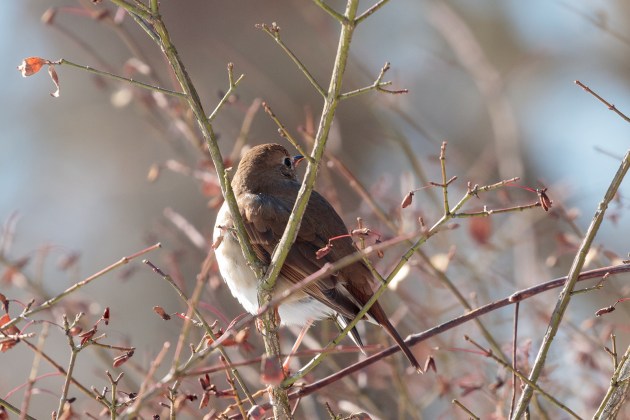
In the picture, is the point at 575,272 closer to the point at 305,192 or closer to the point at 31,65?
the point at 305,192

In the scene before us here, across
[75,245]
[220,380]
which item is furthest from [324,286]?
[75,245]

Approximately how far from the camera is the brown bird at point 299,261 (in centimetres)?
340

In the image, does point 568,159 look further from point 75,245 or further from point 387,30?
point 75,245

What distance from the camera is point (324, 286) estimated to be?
11.1 feet

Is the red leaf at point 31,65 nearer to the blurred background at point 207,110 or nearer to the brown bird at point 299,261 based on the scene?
the brown bird at point 299,261

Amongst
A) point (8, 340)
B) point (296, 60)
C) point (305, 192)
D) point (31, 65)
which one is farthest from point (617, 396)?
point (31, 65)

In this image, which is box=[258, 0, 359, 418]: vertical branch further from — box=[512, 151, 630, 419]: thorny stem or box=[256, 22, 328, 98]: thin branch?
box=[512, 151, 630, 419]: thorny stem

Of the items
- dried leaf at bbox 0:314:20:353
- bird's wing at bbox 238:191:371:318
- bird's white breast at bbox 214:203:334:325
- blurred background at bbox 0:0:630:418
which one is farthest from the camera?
blurred background at bbox 0:0:630:418

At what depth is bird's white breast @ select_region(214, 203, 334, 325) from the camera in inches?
140

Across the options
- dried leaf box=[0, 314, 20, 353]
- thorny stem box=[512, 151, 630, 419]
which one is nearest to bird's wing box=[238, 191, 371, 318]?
thorny stem box=[512, 151, 630, 419]

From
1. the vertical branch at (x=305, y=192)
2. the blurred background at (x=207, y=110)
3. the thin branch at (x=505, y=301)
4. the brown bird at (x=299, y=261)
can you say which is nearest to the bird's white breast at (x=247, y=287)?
the brown bird at (x=299, y=261)

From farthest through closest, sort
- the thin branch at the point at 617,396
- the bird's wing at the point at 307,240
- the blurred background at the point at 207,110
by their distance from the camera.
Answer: the blurred background at the point at 207,110, the bird's wing at the point at 307,240, the thin branch at the point at 617,396

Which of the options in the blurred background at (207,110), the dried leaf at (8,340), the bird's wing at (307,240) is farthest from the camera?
the blurred background at (207,110)

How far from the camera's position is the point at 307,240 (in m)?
3.62
